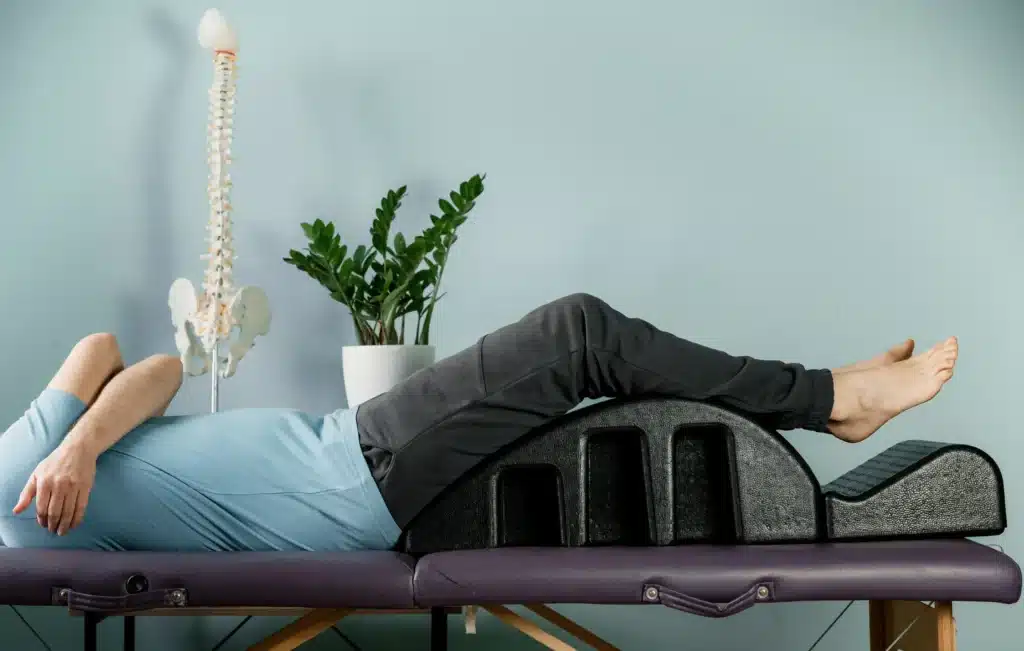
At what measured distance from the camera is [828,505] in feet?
4.56

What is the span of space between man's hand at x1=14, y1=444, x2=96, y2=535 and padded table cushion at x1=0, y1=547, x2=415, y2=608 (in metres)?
0.05

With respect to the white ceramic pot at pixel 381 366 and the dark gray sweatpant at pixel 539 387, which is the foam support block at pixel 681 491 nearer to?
the dark gray sweatpant at pixel 539 387

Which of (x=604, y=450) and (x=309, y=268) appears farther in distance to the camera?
(x=309, y=268)

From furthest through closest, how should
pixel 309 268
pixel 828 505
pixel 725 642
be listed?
1. pixel 725 642
2. pixel 309 268
3. pixel 828 505

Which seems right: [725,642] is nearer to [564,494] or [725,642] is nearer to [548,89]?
[564,494]

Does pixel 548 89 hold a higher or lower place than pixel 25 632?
higher

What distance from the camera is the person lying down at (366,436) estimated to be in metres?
1.40

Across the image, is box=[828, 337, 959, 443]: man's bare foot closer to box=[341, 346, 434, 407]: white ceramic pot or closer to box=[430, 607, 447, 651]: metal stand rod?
box=[430, 607, 447, 651]: metal stand rod

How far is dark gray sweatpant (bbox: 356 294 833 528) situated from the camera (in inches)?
55.4

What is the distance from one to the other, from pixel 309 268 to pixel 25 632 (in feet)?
3.58

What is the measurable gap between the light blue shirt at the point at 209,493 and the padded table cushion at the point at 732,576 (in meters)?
0.20

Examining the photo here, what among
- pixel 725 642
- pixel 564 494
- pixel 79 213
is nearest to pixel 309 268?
pixel 79 213

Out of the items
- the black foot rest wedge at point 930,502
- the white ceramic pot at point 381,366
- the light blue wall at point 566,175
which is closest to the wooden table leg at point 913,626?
the black foot rest wedge at point 930,502

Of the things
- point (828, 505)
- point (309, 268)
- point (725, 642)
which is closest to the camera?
point (828, 505)
